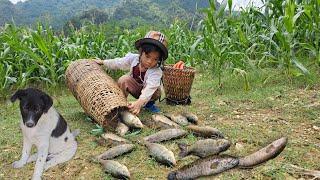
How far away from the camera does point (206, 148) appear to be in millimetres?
3492

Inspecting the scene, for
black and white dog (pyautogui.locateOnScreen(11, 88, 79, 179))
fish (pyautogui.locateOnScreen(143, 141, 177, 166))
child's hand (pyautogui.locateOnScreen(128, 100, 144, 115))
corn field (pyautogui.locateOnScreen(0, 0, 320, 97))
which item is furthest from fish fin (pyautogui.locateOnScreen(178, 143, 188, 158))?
corn field (pyautogui.locateOnScreen(0, 0, 320, 97))

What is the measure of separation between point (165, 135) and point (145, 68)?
48.1 inches

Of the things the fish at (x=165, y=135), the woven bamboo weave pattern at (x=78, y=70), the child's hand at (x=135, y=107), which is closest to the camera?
the fish at (x=165, y=135)

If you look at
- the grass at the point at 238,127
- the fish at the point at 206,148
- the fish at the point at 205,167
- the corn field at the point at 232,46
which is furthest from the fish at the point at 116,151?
the corn field at the point at 232,46

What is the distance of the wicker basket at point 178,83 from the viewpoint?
5184mm

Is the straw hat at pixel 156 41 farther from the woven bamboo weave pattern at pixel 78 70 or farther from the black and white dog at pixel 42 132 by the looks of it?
the black and white dog at pixel 42 132

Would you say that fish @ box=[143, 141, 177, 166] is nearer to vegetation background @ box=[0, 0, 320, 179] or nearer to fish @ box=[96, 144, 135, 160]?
vegetation background @ box=[0, 0, 320, 179]

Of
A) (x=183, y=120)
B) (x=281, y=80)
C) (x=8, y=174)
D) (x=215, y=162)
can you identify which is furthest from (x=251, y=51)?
(x=8, y=174)

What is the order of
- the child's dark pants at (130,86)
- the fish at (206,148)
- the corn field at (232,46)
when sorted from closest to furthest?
the fish at (206,148) < the child's dark pants at (130,86) < the corn field at (232,46)

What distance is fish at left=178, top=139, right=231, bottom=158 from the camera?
3.48 meters

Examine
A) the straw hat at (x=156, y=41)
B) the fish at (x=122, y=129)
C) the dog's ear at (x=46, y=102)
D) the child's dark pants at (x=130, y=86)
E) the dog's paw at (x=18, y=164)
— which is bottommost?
the dog's paw at (x=18, y=164)

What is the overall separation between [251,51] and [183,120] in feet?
7.18

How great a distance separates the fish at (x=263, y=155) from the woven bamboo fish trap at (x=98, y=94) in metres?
1.47

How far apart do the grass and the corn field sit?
0.29 meters
